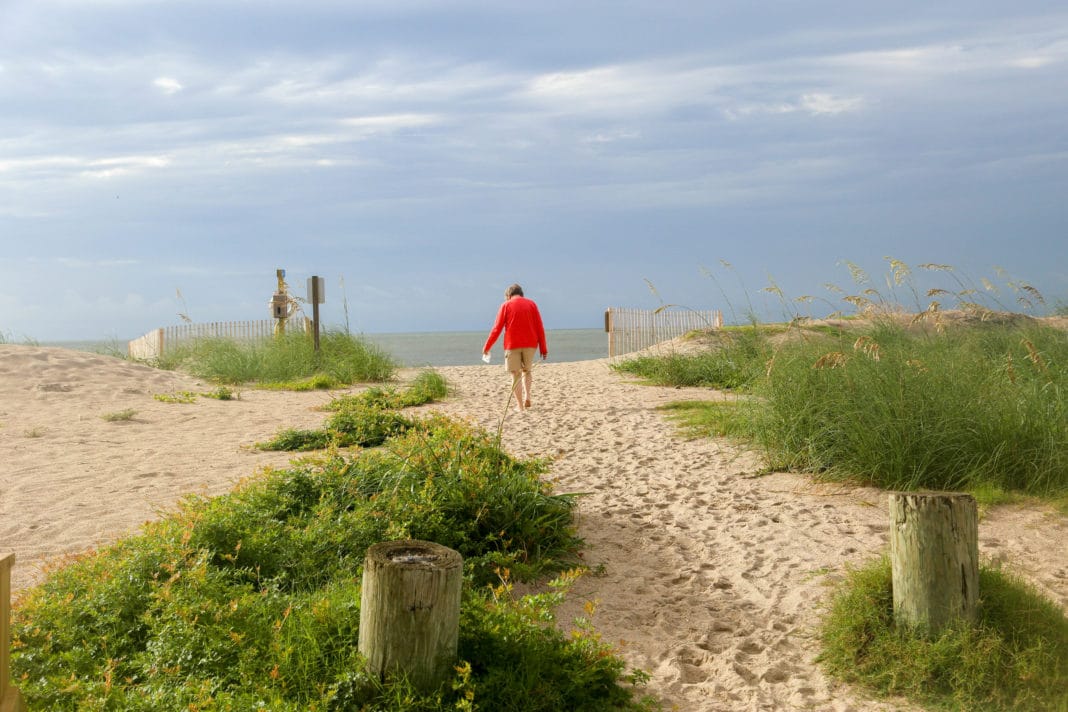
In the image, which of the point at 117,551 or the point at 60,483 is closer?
the point at 117,551

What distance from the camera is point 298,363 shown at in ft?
54.7

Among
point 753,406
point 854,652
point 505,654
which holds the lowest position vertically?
point 854,652

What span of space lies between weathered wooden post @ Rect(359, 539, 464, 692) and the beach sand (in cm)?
96

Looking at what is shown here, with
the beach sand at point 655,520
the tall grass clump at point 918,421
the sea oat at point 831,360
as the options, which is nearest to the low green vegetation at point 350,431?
the beach sand at point 655,520

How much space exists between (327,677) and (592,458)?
5.15 meters

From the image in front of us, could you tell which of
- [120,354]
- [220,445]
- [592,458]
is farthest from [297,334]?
[592,458]

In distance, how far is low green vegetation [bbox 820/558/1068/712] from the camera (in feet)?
12.6

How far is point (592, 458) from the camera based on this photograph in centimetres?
837

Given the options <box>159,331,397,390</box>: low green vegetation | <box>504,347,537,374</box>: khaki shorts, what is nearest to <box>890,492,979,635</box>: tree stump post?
<box>504,347,537,374</box>: khaki shorts

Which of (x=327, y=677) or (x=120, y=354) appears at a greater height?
(x=120, y=354)

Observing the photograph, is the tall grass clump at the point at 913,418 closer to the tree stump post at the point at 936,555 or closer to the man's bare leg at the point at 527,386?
the tree stump post at the point at 936,555

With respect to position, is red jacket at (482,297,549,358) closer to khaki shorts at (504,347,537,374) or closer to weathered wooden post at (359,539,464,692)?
khaki shorts at (504,347,537,374)

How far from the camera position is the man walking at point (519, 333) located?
37.2 feet

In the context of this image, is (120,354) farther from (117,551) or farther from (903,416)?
(903,416)
